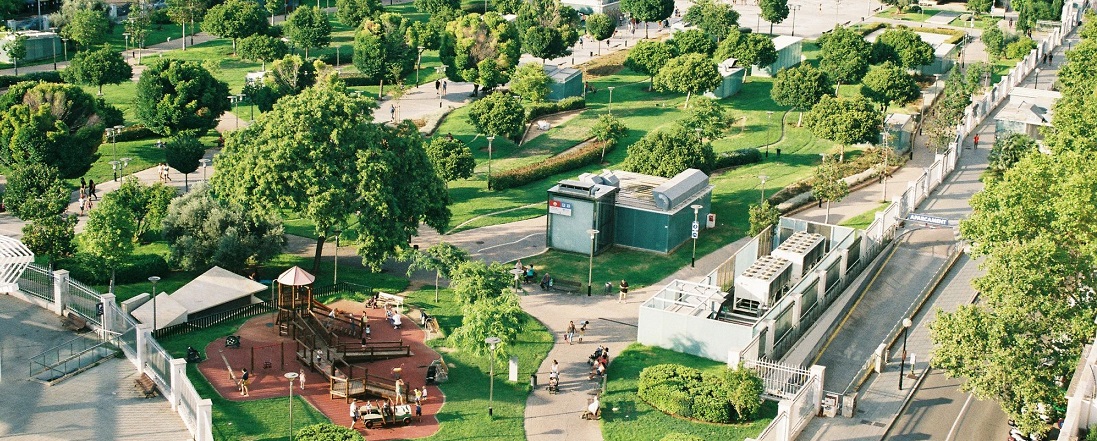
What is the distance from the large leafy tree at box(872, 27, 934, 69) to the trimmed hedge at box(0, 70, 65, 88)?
228 feet

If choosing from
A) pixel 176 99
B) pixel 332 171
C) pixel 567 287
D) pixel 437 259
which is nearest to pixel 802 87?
pixel 567 287

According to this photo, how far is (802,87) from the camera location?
369 feet

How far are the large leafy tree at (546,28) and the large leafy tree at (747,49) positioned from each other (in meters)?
14.5

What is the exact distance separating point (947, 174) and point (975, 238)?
1182 inches

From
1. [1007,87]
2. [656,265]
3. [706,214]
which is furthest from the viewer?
[1007,87]

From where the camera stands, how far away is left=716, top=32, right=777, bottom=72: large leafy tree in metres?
127

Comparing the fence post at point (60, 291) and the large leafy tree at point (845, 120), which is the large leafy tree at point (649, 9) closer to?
the large leafy tree at point (845, 120)

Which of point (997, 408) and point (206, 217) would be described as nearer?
point (997, 408)

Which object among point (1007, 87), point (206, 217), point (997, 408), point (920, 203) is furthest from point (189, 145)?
point (1007, 87)

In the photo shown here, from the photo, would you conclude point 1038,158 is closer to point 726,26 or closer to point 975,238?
point 975,238

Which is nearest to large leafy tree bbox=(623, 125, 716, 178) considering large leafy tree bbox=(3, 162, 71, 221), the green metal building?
the green metal building

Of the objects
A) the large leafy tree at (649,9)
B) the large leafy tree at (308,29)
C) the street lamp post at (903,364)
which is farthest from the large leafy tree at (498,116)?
the large leafy tree at (649,9)

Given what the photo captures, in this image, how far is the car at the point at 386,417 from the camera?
197ft

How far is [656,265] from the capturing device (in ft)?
273
